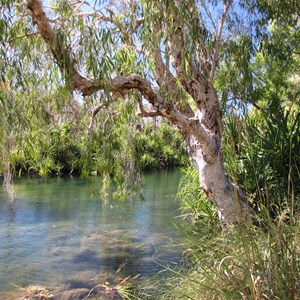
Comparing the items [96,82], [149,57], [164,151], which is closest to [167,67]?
[149,57]

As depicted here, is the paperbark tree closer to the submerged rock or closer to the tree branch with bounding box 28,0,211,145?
the tree branch with bounding box 28,0,211,145

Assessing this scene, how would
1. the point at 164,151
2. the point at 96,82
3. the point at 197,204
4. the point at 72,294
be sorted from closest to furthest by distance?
the point at 96,82 < the point at 72,294 < the point at 197,204 < the point at 164,151

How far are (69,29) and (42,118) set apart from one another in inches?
43.5

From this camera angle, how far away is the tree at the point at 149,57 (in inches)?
168

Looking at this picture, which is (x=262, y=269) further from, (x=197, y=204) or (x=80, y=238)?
(x=80, y=238)

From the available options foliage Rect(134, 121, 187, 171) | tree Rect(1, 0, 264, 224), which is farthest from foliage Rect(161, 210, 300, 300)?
foliage Rect(134, 121, 187, 171)

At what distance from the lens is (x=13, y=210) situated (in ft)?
32.2

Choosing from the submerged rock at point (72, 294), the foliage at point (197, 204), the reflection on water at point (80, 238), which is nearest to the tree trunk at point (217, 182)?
the reflection on water at point (80, 238)

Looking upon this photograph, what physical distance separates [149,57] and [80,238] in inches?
149

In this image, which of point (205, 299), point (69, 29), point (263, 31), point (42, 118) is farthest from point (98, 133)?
point (205, 299)

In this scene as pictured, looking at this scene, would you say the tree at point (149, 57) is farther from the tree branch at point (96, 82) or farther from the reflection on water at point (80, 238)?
the reflection on water at point (80, 238)

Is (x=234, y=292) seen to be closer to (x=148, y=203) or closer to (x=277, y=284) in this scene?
(x=277, y=284)

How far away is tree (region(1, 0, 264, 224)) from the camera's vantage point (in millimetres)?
4277

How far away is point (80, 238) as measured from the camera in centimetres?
758
